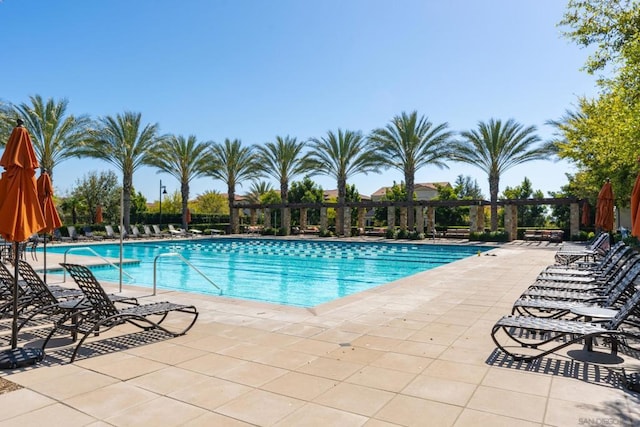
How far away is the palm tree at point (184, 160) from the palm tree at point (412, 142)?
43.4 feet

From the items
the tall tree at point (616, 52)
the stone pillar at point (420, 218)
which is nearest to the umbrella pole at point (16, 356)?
the tall tree at point (616, 52)

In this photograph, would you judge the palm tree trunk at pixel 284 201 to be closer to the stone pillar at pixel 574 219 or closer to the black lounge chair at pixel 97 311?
the stone pillar at pixel 574 219

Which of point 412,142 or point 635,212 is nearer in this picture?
point 635,212

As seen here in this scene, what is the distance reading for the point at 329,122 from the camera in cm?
3044

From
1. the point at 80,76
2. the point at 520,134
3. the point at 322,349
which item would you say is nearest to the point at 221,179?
the point at 80,76

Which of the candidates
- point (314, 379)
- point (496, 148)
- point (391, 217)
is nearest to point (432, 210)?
point (391, 217)

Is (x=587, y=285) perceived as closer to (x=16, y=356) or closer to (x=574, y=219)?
(x=16, y=356)

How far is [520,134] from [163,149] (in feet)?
78.5

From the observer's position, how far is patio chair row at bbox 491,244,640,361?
4.52m

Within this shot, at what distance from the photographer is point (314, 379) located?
165 inches

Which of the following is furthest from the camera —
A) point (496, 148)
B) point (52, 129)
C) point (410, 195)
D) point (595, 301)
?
point (410, 195)

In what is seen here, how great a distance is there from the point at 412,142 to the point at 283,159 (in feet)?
33.5

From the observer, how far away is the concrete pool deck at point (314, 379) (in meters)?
3.38

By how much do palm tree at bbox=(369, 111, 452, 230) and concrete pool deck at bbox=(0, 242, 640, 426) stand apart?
2278cm
